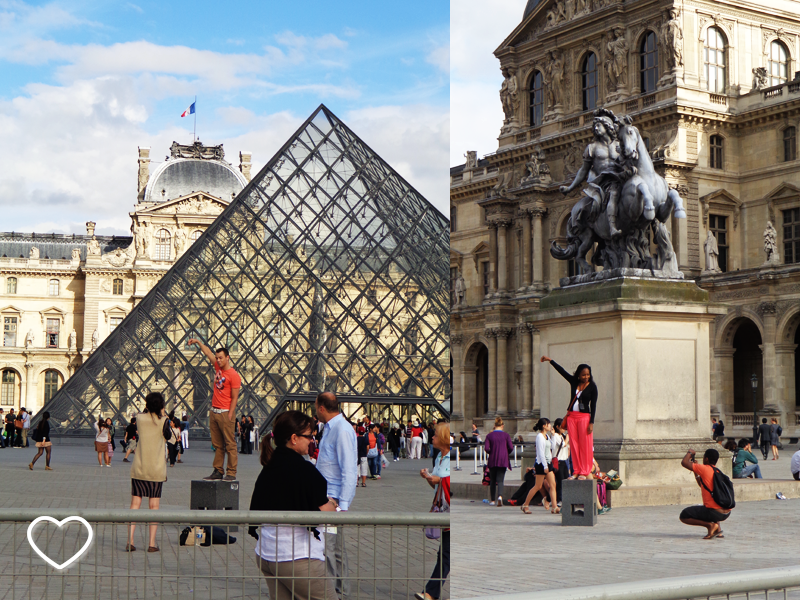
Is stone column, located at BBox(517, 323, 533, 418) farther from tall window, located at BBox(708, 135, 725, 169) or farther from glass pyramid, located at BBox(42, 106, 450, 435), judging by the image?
tall window, located at BBox(708, 135, 725, 169)

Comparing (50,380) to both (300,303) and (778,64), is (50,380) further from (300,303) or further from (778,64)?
(778,64)

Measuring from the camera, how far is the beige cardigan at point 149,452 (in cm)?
838

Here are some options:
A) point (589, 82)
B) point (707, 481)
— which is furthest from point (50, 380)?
point (707, 481)

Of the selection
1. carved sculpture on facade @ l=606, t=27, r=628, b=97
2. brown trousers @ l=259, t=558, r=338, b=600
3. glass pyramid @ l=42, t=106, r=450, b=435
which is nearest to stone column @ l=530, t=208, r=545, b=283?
carved sculpture on facade @ l=606, t=27, r=628, b=97

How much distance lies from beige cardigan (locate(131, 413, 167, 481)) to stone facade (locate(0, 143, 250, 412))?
70.5 metres

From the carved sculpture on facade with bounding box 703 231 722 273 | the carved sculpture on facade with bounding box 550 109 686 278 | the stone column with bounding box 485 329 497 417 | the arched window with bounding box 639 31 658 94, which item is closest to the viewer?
the carved sculpture on facade with bounding box 550 109 686 278

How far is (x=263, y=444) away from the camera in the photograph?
5809 millimetres

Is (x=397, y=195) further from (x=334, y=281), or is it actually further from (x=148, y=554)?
(x=148, y=554)

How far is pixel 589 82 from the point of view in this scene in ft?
146

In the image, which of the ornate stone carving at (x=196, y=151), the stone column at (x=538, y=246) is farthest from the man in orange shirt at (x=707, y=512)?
the ornate stone carving at (x=196, y=151)

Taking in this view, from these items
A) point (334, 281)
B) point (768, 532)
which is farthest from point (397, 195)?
point (768, 532)

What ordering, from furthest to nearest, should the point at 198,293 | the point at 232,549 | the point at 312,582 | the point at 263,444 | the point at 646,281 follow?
1. the point at 198,293
2. the point at 646,281
3. the point at 232,549
4. the point at 263,444
5. the point at 312,582

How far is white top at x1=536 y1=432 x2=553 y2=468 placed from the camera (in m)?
11.7

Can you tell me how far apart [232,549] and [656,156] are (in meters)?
33.3
